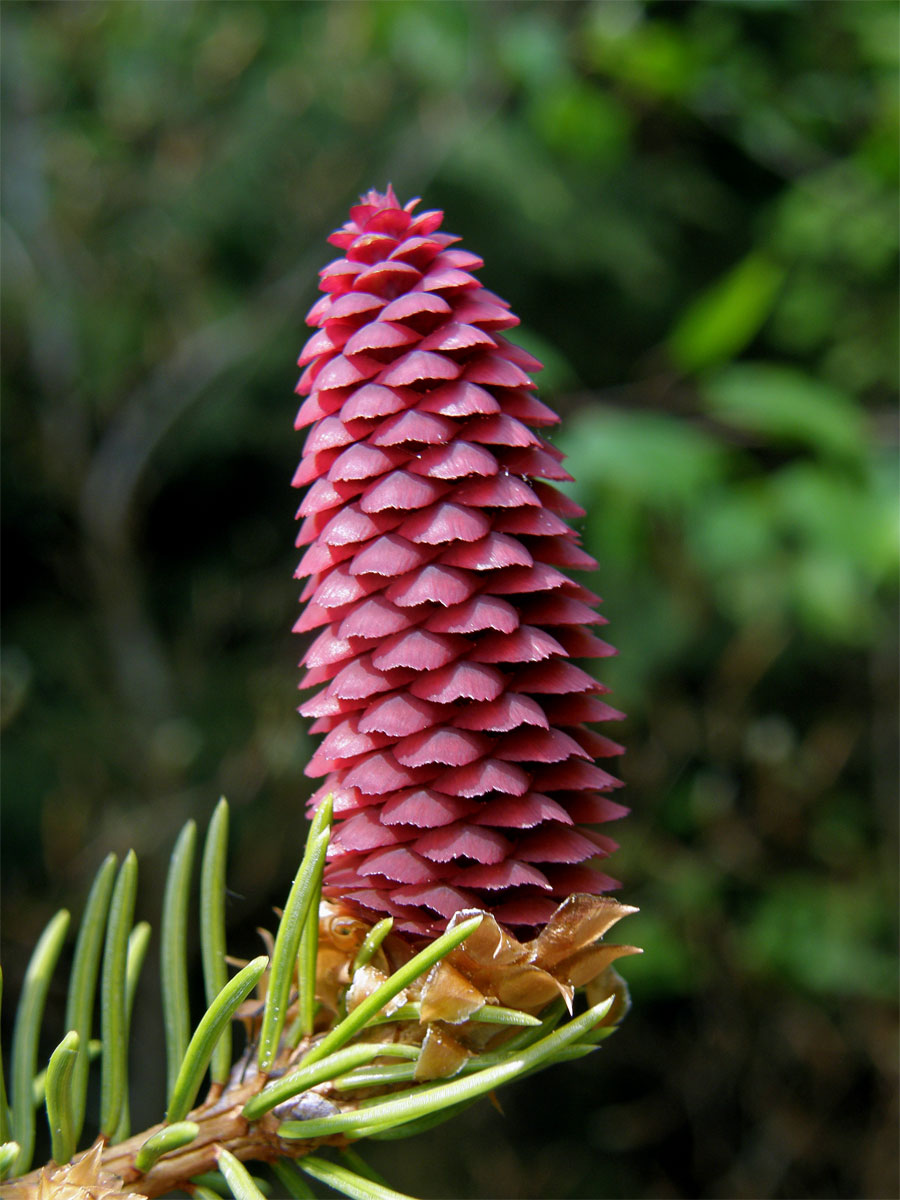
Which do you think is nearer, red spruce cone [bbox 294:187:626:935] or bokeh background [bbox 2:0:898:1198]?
red spruce cone [bbox 294:187:626:935]

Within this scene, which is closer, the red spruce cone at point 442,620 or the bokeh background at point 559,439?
the red spruce cone at point 442,620

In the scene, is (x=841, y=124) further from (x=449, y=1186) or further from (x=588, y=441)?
(x=449, y=1186)

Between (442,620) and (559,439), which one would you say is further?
(559,439)

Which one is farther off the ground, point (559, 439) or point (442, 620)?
point (559, 439)

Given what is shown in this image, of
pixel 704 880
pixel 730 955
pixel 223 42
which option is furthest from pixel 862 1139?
pixel 223 42
